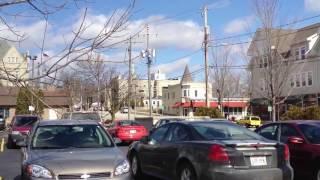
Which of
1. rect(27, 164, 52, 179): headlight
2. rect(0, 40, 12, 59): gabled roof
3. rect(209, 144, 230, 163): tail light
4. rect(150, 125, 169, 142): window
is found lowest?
rect(27, 164, 52, 179): headlight

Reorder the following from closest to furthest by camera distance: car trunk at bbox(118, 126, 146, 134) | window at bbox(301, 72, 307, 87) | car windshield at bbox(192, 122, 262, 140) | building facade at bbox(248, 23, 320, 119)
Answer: car windshield at bbox(192, 122, 262, 140) < car trunk at bbox(118, 126, 146, 134) < building facade at bbox(248, 23, 320, 119) < window at bbox(301, 72, 307, 87)

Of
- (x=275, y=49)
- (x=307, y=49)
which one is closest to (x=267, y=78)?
(x=275, y=49)

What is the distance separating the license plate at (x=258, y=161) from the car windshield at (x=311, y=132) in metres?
2.23

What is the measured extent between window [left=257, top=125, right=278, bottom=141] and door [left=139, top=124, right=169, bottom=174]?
257cm

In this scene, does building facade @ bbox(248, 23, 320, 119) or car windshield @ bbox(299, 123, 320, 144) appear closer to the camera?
car windshield @ bbox(299, 123, 320, 144)

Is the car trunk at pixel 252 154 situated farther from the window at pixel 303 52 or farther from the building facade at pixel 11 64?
the window at pixel 303 52

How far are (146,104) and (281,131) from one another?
5540 inches

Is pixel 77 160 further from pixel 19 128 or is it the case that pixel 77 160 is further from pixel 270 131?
pixel 19 128

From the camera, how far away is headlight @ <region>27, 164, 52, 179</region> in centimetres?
821

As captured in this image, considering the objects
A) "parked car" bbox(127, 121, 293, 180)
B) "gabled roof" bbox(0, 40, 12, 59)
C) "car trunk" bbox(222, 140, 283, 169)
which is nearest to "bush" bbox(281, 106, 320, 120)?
"parked car" bbox(127, 121, 293, 180)

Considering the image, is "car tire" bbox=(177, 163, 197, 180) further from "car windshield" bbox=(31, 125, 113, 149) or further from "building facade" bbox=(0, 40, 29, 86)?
"building facade" bbox=(0, 40, 29, 86)

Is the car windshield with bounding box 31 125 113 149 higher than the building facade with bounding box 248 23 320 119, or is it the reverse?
the building facade with bounding box 248 23 320 119

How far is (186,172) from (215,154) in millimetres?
1028

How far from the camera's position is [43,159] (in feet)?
28.2
